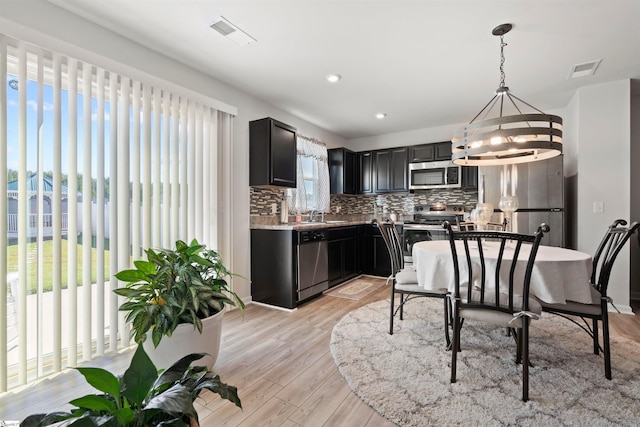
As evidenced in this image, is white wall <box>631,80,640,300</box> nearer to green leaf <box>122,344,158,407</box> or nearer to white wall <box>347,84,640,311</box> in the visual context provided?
white wall <box>347,84,640,311</box>

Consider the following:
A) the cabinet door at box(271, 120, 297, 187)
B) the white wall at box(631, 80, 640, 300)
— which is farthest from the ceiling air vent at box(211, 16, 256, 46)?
the white wall at box(631, 80, 640, 300)

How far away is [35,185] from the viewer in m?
1.79

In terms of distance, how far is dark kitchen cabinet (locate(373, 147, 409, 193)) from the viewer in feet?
15.7

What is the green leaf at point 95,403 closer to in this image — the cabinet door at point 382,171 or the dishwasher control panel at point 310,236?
the dishwasher control panel at point 310,236

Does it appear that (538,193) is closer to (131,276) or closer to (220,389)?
(220,389)

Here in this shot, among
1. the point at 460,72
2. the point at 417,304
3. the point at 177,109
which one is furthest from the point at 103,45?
the point at 417,304

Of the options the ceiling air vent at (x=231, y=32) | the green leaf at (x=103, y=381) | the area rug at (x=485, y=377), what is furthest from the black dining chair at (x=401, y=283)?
the green leaf at (x=103, y=381)

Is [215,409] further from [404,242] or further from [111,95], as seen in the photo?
[404,242]

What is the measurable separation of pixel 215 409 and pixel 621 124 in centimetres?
458

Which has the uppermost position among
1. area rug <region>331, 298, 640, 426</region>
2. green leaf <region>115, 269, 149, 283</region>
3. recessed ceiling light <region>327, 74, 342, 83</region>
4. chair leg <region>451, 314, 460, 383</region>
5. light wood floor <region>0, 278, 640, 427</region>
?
recessed ceiling light <region>327, 74, 342, 83</region>

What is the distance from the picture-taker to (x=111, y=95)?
7.03 ft

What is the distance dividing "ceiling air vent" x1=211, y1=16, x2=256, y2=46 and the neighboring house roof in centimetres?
155

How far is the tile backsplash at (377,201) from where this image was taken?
3670mm

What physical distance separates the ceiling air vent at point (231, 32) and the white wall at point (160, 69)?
69cm
